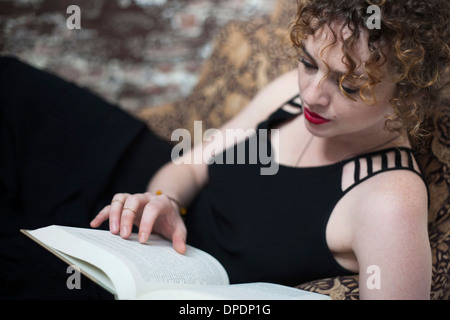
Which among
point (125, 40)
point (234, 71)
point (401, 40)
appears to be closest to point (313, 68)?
point (401, 40)

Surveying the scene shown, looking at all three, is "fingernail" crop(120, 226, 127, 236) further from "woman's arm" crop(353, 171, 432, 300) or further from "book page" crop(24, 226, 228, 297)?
"woman's arm" crop(353, 171, 432, 300)

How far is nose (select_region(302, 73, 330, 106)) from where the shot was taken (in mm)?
922

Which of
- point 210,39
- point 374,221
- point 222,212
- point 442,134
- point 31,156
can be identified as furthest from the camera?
point 210,39

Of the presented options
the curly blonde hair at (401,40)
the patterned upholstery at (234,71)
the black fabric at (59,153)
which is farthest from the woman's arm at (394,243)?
the black fabric at (59,153)

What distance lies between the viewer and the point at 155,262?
0.85 meters

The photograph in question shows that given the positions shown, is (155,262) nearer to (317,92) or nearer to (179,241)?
(179,241)

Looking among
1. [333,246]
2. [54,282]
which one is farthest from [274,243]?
[54,282]

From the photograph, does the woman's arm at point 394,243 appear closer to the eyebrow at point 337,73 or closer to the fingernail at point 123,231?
the eyebrow at point 337,73

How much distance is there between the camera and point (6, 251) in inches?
45.6

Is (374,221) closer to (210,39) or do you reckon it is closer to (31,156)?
(31,156)

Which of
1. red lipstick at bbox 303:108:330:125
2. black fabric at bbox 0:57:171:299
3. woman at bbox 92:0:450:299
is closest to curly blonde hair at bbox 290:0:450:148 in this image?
woman at bbox 92:0:450:299

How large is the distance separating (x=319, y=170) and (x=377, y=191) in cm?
17

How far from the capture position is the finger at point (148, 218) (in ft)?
3.04

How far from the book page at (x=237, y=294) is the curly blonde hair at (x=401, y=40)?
1.20 ft
